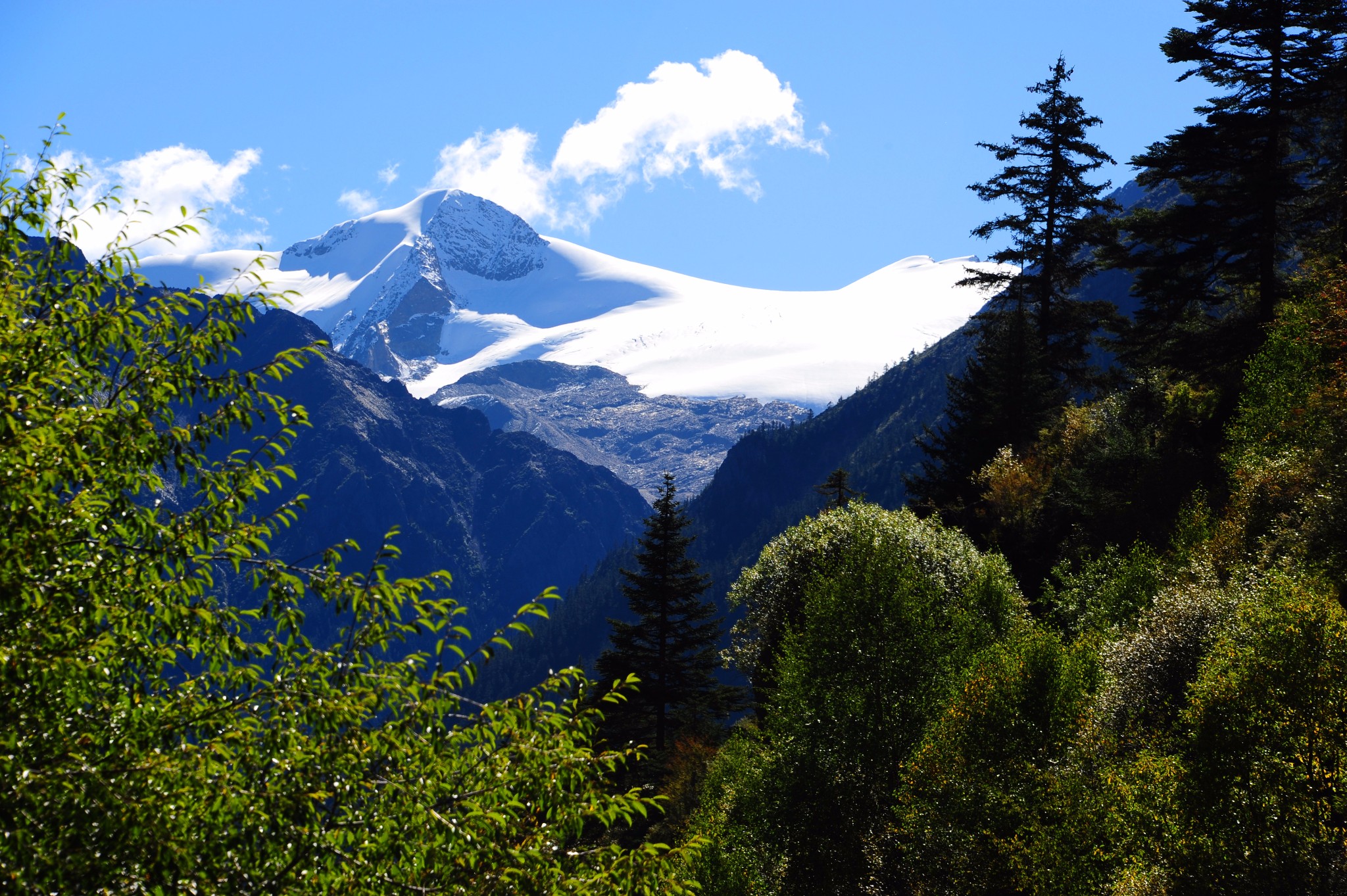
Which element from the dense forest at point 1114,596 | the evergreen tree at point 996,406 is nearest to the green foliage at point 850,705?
the dense forest at point 1114,596

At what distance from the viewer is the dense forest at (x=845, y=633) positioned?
7.83 meters

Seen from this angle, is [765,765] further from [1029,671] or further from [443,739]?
[443,739]

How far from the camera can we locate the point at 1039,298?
168 feet

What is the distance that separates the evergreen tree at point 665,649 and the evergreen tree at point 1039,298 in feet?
52.4

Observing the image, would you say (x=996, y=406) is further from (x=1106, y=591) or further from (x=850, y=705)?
(x=850, y=705)

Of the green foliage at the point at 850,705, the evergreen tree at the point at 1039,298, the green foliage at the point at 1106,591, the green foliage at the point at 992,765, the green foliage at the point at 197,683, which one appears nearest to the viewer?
the green foliage at the point at 197,683

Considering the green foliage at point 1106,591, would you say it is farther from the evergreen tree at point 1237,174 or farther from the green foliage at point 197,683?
the green foliage at point 197,683

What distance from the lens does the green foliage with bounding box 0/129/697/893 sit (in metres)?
7.29

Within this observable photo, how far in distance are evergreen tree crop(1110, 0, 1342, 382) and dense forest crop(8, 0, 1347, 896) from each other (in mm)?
174

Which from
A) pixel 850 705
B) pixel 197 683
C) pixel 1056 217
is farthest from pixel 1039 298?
pixel 197 683

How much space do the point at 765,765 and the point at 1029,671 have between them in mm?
11040

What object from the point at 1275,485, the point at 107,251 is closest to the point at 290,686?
the point at 107,251

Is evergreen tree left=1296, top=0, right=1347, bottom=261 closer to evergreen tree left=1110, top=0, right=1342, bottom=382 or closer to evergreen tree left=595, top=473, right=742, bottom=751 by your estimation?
evergreen tree left=1110, top=0, right=1342, bottom=382

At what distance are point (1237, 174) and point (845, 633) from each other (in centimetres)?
2539
